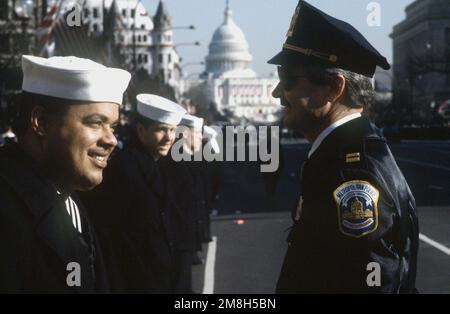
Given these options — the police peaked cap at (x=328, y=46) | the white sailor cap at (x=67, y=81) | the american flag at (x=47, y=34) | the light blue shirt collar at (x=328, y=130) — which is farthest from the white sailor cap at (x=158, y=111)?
the american flag at (x=47, y=34)

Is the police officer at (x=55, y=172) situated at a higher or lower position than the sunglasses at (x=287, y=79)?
lower

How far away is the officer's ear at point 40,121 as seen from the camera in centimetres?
281

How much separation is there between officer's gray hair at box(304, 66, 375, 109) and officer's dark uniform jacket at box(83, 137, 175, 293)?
9.00ft

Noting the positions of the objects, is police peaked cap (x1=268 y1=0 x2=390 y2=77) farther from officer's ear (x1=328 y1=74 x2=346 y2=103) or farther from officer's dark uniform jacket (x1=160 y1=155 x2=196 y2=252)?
officer's dark uniform jacket (x1=160 y1=155 x2=196 y2=252)

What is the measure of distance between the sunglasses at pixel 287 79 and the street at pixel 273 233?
39.7 inches

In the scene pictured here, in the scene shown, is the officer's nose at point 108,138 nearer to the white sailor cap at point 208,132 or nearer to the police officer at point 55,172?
the police officer at point 55,172

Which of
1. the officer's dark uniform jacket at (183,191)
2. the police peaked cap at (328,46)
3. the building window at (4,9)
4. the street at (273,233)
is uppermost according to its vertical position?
the building window at (4,9)

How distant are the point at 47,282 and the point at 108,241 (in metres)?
3.13

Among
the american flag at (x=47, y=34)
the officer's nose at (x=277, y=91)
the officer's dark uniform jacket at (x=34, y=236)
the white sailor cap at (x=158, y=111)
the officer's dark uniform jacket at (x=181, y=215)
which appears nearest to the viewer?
the officer's dark uniform jacket at (x=34, y=236)

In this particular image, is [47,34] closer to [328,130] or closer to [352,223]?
[328,130]

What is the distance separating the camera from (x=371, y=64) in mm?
3248

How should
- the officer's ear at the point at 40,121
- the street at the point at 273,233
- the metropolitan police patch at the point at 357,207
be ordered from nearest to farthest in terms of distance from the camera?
the officer's ear at the point at 40,121, the metropolitan police patch at the point at 357,207, the street at the point at 273,233

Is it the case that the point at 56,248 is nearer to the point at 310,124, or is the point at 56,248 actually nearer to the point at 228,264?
the point at 310,124
